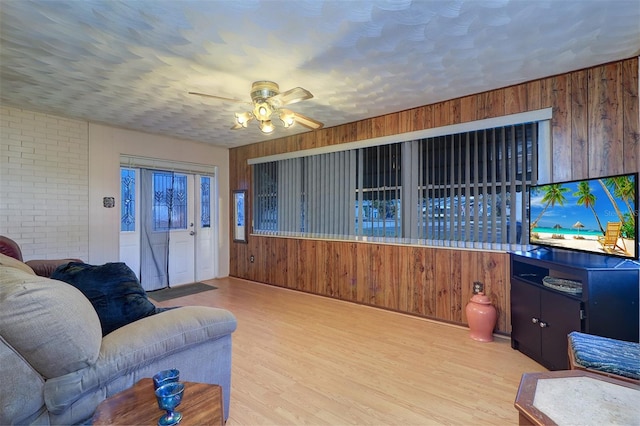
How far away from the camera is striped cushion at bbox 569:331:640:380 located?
140 cm

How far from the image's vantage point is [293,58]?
2420mm

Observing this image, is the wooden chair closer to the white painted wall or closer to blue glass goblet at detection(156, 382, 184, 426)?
blue glass goblet at detection(156, 382, 184, 426)

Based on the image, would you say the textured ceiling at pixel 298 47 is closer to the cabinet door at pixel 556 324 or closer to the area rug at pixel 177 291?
the cabinet door at pixel 556 324

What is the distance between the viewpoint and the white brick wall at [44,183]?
350 centimetres

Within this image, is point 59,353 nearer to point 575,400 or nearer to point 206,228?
point 575,400

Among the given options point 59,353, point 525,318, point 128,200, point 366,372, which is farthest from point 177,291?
point 525,318

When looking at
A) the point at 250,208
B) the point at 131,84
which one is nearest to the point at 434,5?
the point at 131,84

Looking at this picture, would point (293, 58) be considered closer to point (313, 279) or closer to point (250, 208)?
point (313, 279)

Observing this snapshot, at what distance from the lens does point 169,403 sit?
1.03m

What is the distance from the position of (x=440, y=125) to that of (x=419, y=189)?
0.76 metres

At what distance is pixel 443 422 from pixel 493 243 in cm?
194

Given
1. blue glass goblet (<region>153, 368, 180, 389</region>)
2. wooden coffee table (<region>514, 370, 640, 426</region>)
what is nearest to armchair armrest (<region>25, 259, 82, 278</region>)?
blue glass goblet (<region>153, 368, 180, 389</region>)

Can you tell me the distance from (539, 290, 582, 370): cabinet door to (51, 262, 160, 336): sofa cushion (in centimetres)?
275

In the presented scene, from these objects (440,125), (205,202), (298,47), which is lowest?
(205,202)
